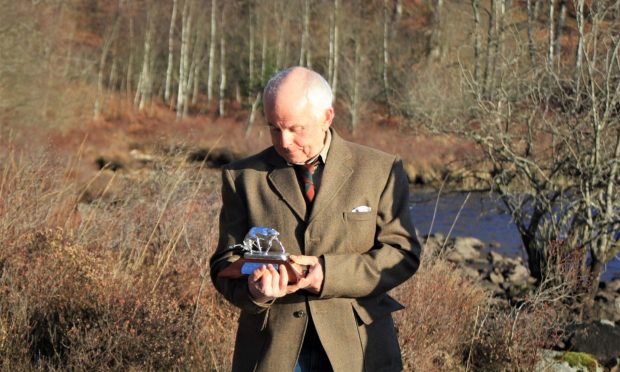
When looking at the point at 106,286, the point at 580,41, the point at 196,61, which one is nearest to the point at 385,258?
the point at 106,286

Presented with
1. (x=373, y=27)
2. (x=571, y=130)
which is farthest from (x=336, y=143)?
(x=373, y=27)

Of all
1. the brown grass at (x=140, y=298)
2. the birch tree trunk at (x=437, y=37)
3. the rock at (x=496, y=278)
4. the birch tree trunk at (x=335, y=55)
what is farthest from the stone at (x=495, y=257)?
the birch tree trunk at (x=437, y=37)

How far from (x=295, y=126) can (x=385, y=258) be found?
486 mm

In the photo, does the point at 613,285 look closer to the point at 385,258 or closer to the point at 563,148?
the point at 563,148

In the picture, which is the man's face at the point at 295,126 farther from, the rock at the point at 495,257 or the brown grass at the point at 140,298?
the rock at the point at 495,257

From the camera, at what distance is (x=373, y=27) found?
43250 mm

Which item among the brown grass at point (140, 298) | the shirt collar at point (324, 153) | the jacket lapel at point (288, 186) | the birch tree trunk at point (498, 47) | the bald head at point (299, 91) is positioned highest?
the bald head at point (299, 91)

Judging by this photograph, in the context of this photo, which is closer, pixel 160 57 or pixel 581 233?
pixel 581 233

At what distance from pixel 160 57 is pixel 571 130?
34.2m

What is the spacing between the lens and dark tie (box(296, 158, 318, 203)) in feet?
10.1

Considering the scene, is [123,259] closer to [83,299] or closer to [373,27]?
[83,299]

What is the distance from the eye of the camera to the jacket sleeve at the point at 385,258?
115 inches

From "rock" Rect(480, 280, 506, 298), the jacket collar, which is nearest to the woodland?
"rock" Rect(480, 280, 506, 298)

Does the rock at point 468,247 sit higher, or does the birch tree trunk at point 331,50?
the birch tree trunk at point 331,50
